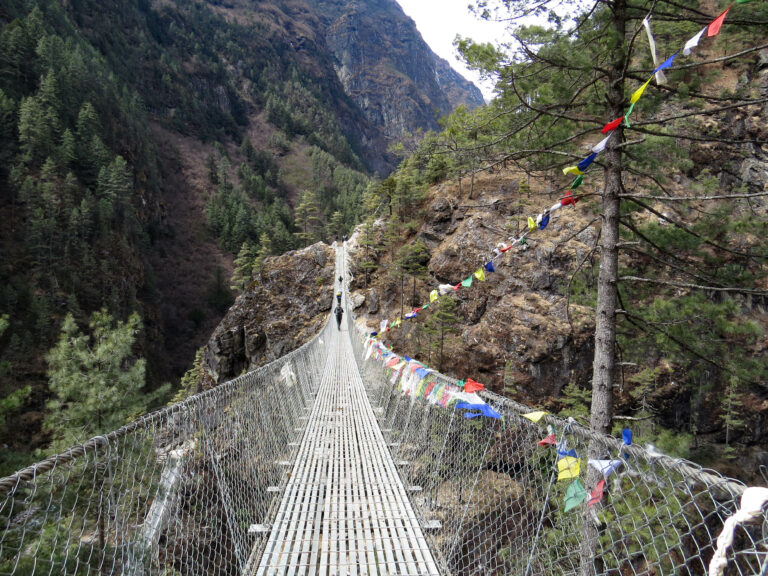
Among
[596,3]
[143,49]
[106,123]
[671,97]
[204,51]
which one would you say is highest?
[204,51]

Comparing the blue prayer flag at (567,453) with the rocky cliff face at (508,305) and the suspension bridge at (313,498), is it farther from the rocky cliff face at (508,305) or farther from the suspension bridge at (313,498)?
the rocky cliff face at (508,305)

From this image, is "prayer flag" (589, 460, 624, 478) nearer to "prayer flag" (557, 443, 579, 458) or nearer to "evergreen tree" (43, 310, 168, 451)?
"prayer flag" (557, 443, 579, 458)

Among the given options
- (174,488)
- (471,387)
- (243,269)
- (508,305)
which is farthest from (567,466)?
(243,269)

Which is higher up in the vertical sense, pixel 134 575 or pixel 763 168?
pixel 763 168

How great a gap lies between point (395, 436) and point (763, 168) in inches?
552

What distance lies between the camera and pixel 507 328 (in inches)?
464

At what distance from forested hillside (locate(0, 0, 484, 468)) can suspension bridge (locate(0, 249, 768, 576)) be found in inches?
204

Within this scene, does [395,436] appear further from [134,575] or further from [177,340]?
[177,340]

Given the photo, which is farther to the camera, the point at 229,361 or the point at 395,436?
the point at 229,361

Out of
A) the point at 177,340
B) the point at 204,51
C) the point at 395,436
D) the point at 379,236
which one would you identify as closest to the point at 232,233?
the point at 177,340

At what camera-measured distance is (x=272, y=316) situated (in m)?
20.7

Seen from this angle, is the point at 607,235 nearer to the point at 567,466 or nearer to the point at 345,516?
the point at 567,466

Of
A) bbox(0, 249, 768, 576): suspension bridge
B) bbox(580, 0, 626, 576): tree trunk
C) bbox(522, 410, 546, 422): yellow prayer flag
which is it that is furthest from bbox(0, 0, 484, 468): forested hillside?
bbox(580, 0, 626, 576): tree trunk

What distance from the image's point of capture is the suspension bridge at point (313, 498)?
4.90ft
